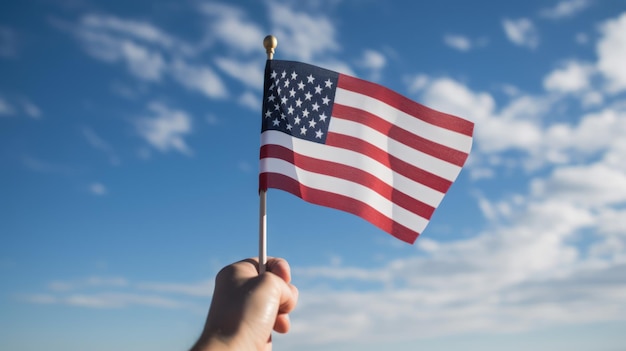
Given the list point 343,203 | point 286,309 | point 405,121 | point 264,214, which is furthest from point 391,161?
point 286,309

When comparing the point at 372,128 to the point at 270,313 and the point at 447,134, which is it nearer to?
the point at 447,134

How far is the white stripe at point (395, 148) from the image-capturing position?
8.31 meters

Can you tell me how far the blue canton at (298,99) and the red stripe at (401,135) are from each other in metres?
0.28

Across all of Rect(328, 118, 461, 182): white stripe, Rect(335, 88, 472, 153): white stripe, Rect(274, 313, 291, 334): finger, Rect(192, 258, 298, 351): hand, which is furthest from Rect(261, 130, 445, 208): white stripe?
Rect(274, 313, 291, 334): finger

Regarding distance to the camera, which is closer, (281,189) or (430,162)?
(281,189)

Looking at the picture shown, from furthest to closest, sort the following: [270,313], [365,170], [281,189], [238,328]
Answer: [365,170] → [281,189] → [270,313] → [238,328]

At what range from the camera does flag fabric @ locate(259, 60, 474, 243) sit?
26.3ft

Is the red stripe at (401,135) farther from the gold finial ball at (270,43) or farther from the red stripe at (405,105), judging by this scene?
the gold finial ball at (270,43)

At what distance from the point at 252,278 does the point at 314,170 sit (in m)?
2.98

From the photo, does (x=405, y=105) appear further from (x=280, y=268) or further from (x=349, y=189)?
(x=280, y=268)

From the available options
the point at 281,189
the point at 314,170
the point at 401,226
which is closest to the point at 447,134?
the point at 401,226

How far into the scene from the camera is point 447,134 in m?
8.34

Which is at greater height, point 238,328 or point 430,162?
point 430,162

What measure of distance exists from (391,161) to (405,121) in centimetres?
67
